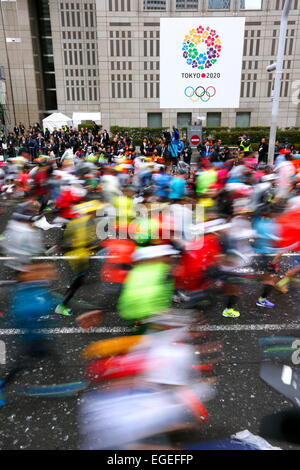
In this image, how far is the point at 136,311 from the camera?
3018mm

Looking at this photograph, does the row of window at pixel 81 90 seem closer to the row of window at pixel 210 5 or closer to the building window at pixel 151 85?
the building window at pixel 151 85

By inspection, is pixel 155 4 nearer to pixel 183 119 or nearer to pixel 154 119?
pixel 154 119

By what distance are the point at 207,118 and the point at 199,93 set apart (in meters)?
26.5

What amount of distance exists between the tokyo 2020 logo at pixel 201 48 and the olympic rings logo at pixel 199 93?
74 cm

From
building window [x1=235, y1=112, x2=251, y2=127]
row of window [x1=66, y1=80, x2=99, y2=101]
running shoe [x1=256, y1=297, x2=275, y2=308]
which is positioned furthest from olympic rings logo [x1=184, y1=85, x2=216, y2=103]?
row of window [x1=66, y1=80, x2=99, y2=101]

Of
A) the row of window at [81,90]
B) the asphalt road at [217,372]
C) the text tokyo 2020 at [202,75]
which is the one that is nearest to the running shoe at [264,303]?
the asphalt road at [217,372]

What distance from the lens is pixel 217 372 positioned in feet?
13.0

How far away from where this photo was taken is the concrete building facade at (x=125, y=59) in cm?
3441

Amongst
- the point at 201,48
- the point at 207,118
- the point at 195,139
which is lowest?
the point at 195,139

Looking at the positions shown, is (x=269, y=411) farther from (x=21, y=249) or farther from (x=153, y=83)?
(x=153, y=83)

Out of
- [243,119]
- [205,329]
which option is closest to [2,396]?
[205,329]

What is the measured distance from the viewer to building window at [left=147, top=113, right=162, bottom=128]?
37594mm
